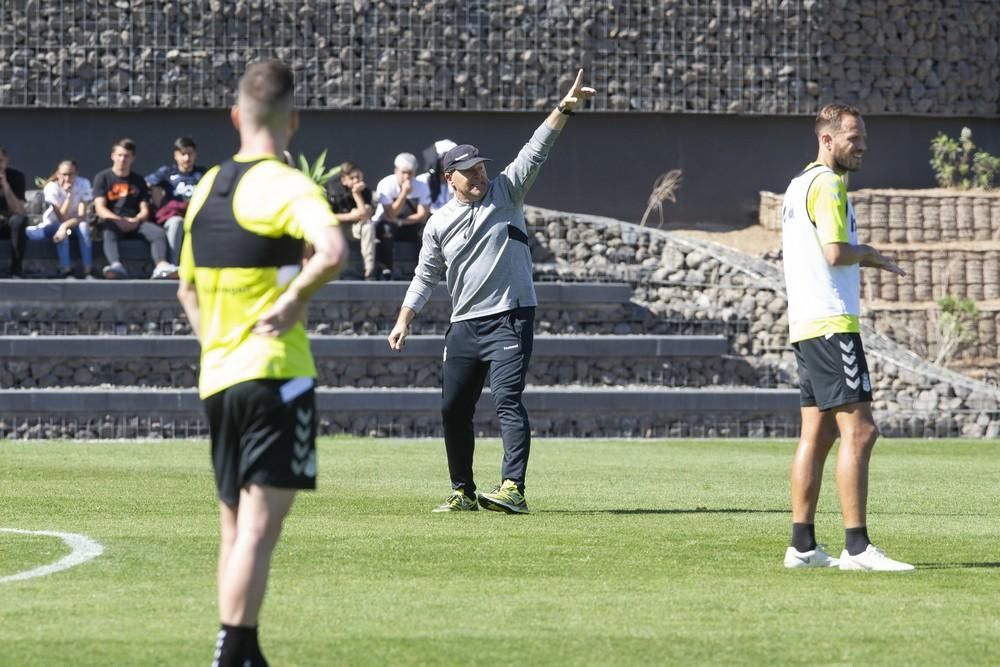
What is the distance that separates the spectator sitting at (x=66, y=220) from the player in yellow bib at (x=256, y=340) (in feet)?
58.1

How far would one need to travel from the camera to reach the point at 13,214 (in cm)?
2336

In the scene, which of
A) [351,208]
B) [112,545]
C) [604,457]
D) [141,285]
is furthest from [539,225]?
[112,545]

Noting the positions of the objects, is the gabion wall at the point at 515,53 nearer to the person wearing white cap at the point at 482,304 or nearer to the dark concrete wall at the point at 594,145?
the dark concrete wall at the point at 594,145

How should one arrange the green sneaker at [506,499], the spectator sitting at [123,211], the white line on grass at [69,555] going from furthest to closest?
the spectator sitting at [123,211], the green sneaker at [506,499], the white line on grass at [69,555]

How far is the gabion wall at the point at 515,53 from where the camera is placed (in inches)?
1179

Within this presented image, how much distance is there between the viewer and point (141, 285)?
22.5 metres

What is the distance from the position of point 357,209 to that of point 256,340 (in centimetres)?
1789

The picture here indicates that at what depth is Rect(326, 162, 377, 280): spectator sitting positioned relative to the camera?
23.5 m

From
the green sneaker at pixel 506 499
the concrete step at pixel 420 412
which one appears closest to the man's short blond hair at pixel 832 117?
the green sneaker at pixel 506 499

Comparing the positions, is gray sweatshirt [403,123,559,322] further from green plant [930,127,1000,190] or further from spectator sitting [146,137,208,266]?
green plant [930,127,1000,190]

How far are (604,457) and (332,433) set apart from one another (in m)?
4.28

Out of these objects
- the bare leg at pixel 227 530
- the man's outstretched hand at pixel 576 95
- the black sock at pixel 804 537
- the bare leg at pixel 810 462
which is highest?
the man's outstretched hand at pixel 576 95

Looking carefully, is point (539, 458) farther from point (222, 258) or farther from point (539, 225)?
point (222, 258)

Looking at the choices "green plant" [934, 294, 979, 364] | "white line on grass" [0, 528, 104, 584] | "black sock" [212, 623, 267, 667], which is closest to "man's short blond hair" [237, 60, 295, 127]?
"black sock" [212, 623, 267, 667]
